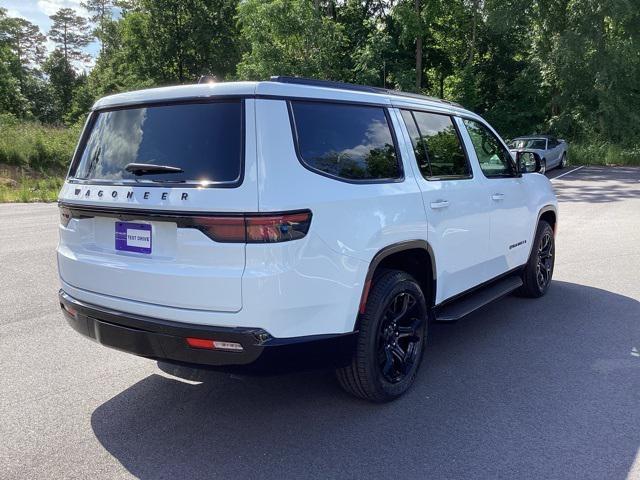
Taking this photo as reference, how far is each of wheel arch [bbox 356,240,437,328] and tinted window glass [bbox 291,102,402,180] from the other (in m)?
0.48

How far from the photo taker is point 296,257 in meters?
2.92

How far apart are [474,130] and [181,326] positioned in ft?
10.8

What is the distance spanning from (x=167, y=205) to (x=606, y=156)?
1235 inches

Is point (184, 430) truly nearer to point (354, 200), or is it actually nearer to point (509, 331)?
point (354, 200)

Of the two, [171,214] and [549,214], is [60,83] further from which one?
[171,214]

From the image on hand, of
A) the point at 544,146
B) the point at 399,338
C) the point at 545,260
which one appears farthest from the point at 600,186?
the point at 399,338

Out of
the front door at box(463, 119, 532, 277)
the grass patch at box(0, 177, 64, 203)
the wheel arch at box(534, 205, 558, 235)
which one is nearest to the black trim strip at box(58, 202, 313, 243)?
the front door at box(463, 119, 532, 277)

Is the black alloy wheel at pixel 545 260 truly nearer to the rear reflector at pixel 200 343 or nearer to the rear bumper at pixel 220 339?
the rear bumper at pixel 220 339

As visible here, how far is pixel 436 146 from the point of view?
4332 mm

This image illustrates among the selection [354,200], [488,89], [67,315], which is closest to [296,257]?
[354,200]

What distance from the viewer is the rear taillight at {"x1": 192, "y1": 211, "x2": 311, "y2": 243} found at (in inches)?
111

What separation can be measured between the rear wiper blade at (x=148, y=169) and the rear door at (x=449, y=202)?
1736mm

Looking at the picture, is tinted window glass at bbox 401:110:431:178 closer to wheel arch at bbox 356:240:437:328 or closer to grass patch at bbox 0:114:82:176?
wheel arch at bbox 356:240:437:328

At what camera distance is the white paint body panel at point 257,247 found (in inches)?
113
